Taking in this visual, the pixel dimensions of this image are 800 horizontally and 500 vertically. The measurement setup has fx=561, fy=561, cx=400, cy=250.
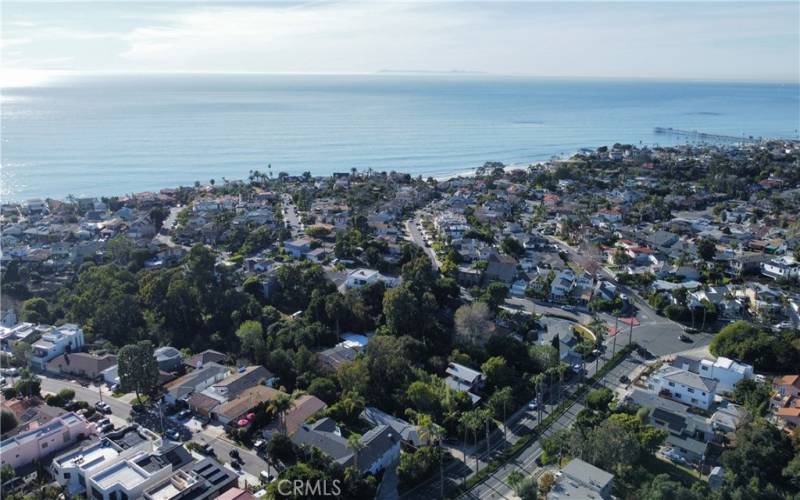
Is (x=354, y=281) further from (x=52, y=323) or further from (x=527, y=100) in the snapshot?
(x=527, y=100)

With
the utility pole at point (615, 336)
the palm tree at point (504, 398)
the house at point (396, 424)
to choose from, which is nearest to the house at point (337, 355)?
the house at point (396, 424)

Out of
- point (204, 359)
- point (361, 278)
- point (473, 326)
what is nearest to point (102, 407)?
point (204, 359)

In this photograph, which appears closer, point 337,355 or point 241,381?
point 241,381

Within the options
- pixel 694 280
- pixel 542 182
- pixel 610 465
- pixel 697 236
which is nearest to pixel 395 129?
pixel 542 182

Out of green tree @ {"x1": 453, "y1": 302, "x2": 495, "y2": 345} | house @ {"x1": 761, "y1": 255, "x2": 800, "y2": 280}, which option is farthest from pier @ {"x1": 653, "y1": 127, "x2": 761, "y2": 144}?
green tree @ {"x1": 453, "y1": 302, "x2": 495, "y2": 345}

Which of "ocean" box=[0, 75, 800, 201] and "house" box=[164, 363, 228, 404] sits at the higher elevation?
"ocean" box=[0, 75, 800, 201]

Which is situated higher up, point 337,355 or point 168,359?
point 337,355

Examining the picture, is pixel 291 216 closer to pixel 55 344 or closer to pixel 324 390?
pixel 55 344

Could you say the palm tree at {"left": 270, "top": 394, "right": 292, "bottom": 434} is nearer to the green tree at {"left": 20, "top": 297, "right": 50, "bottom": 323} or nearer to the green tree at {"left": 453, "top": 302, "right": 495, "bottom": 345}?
the green tree at {"left": 453, "top": 302, "right": 495, "bottom": 345}
